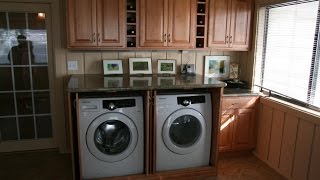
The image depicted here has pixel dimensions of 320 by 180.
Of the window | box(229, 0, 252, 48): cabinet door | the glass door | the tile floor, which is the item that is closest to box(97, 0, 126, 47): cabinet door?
the glass door

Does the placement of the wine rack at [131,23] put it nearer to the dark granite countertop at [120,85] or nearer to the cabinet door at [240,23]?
the dark granite countertop at [120,85]

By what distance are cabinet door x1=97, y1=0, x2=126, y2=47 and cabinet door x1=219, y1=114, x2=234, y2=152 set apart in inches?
61.4

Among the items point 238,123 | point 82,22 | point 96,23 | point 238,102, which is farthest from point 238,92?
point 82,22

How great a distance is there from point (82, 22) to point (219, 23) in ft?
5.42

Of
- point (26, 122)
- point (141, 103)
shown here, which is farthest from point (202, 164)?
point (26, 122)

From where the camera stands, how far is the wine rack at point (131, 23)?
10.0 feet

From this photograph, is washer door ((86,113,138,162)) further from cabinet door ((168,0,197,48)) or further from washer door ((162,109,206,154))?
cabinet door ((168,0,197,48))

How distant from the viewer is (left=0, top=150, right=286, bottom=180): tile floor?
2.90m

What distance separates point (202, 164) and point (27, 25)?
8.69 feet

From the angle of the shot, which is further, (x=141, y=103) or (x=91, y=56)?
(x=91, y=56)

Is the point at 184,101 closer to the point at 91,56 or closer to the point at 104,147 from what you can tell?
the point at 104,147

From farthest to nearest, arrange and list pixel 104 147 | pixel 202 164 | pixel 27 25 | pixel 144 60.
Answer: pixel 144 60 < pixel 27 25 < pixel 202 164 < pixel 104 147

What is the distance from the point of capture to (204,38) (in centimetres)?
333

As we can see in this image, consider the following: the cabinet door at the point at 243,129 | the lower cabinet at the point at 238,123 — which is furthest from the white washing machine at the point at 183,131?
the cabinet door at the point at 243,129
